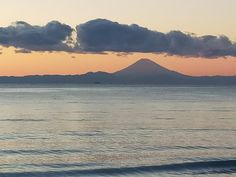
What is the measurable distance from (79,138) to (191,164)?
1946 centimetres

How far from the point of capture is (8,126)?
227ft

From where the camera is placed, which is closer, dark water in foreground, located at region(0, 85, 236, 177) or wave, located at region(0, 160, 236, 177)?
wave, located at region(0, 160, 236, 177)

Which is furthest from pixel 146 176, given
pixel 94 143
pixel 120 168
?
pixel 94 143

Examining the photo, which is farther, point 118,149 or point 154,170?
point 118,149

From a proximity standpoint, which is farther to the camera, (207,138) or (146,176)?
(207,138)

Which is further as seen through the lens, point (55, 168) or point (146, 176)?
point (55, 168)

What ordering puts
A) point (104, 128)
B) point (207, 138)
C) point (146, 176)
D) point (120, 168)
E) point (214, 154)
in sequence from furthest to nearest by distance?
point (104, 128) → point (207, 138) → point (214, 154) → point (120, 168) → point (146, 176)

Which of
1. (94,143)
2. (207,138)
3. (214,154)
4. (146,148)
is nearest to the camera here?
(214,154)

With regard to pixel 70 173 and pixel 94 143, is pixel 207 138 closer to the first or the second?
pixel 94 143

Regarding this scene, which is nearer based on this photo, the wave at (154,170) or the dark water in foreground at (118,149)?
the wave at (154,170)

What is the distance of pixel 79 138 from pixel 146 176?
21.4 metres

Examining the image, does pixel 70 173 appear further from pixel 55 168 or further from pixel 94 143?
pixel 94 143

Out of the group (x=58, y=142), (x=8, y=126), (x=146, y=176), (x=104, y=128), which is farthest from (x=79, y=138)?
(x=146, y=176)

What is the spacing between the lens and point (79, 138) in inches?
2205
